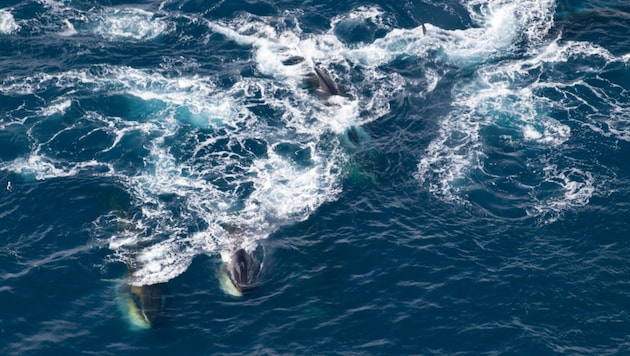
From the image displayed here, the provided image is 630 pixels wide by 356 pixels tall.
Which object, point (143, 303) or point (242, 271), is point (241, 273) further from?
point (143, 303)

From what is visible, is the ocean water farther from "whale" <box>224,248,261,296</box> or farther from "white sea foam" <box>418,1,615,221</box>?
"whale" <box>224,248,261,296</box>

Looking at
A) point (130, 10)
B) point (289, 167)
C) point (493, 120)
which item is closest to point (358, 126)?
point (289, 167)

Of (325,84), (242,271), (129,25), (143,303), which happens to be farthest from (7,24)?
(242,271)

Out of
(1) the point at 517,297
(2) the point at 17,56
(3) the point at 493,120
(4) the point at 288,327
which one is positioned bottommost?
(1) the point at 517,297

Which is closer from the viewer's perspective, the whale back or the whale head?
the whale head

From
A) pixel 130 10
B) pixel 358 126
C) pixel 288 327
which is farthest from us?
pixel 130 10

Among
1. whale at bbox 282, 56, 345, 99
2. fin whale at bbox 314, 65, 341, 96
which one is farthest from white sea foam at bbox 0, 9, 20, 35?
fin whale at bbox 314, 65, 341, 96

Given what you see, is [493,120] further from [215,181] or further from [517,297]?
[215,181]
